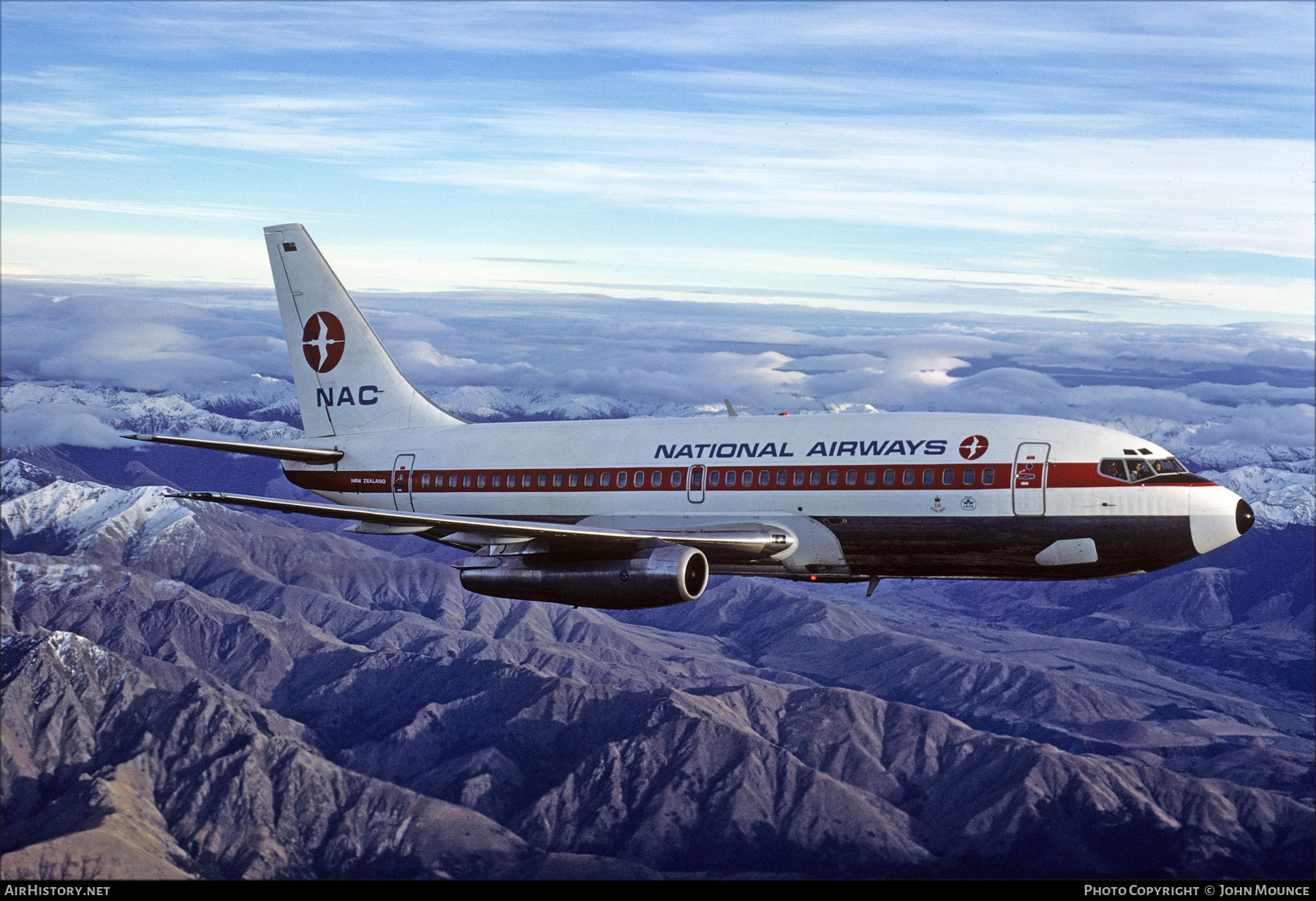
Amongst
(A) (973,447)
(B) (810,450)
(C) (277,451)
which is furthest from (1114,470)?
(C) (277,451)

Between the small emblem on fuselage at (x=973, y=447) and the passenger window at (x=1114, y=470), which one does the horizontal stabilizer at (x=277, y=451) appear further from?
the passenger window at (x=1114, y=470)

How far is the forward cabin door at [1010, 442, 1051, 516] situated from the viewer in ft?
167

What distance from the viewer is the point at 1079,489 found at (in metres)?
A: 50.7

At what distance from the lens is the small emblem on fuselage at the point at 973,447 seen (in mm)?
52031

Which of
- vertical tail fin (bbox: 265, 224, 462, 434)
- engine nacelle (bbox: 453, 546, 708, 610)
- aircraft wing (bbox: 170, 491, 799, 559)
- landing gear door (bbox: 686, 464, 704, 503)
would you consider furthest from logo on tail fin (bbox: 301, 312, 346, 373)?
Result: landing gear door (bbox: 686, 464, 704, 503)

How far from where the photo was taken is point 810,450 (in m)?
54.9

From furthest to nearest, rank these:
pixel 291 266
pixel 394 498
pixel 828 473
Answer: pixel 291 266 → pixel 394 498 → pixel 828 473

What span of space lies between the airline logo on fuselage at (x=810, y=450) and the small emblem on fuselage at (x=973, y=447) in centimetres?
76

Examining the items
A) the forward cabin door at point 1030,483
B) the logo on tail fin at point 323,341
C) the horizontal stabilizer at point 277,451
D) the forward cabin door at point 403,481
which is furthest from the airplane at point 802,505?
the logo on tail fin at point 323,341

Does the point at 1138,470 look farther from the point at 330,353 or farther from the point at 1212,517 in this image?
the point at 330,353
